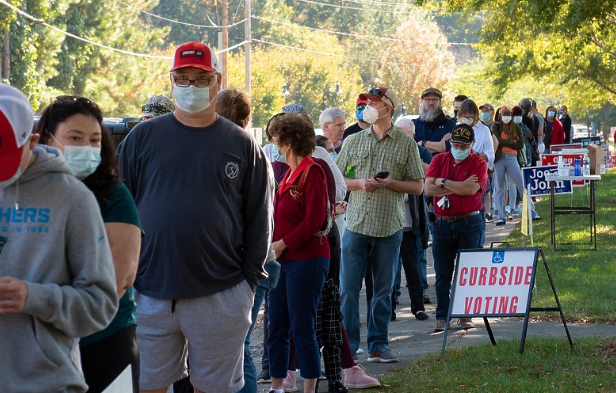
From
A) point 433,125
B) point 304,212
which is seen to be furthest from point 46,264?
point 433,125

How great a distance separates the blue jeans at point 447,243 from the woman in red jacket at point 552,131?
2113cm

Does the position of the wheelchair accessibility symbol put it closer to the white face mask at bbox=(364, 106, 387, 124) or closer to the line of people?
the line of people

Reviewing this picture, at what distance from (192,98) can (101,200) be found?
4.07ft

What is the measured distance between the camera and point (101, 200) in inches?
153

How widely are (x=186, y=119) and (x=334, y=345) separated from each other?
272 cm

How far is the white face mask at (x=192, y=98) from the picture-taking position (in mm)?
5004

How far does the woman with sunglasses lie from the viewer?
3.85 m

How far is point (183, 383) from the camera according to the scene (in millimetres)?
6125

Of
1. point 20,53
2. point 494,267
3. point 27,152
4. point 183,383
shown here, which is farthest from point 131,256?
point 20,53

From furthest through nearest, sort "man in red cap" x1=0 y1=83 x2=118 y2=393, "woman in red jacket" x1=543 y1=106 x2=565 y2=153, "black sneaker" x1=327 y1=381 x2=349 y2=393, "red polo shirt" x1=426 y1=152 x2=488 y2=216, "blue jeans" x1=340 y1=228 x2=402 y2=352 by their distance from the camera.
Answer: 1. "woman in red jacket" x1=543 y1=106 x2=565 y2=153
2. "red polo shirt" x1=426 y1=152 x2=488 y2=216
3. "blue jeans" x1=340 y1=228 x2=402 y2=352
4. "black sneaker" x1=327 y1=381 x2=349 y2=393
5. "man in red cap" x1=0 y1=83 x2=118 y2=393

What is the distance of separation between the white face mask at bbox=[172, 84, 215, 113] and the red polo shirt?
16.5ft

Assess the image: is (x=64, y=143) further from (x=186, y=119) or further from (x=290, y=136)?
(x=290, y=136)

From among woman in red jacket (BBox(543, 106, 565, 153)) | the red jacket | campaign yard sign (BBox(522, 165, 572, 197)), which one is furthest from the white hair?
woman in red jacket (BBox(543, 106, 565, 153))

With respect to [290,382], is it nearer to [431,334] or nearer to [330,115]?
[431,334]
